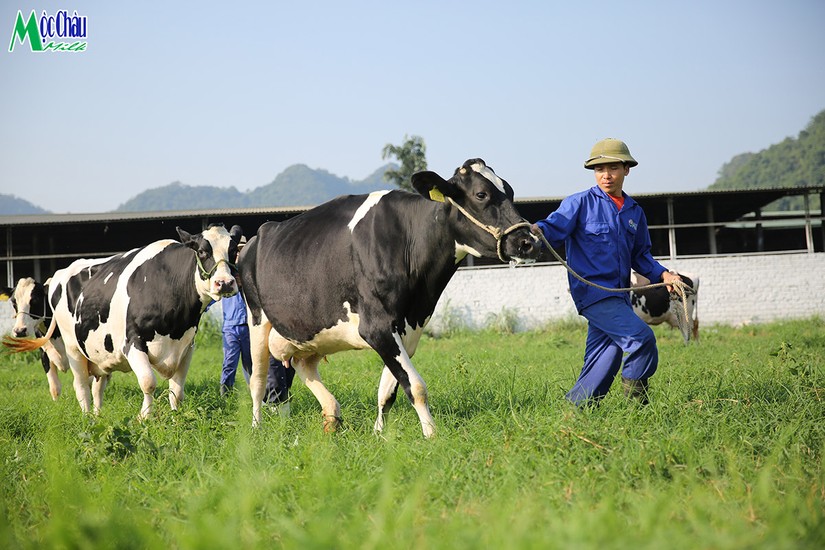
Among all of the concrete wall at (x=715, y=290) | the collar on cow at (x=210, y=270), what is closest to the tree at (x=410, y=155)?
the concrete wall at (x=715, y=290)

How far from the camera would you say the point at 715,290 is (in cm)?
1931

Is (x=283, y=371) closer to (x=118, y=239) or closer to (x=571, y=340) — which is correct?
(x=571, y=340)

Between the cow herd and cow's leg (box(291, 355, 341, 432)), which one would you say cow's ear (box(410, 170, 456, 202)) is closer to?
the cow herd

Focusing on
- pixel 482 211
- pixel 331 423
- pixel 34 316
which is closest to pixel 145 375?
pixel 331 423

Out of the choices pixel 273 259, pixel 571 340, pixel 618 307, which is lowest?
pixel 571 340

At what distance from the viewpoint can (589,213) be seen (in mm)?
5098

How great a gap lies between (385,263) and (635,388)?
1851 millimetres

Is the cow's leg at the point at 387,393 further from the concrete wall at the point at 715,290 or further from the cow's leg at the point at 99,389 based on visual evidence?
the concrete wall at the point at 715,290

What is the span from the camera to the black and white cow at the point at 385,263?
194 inches

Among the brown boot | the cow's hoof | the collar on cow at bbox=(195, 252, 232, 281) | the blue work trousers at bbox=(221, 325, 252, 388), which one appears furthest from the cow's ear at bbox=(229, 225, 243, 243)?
the brown boot

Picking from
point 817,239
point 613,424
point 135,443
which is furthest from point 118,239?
point 817,239

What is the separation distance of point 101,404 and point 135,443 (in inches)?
163

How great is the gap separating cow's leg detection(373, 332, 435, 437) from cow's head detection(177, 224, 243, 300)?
2078 mm

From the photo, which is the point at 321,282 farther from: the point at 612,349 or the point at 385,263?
the point at 612,349
